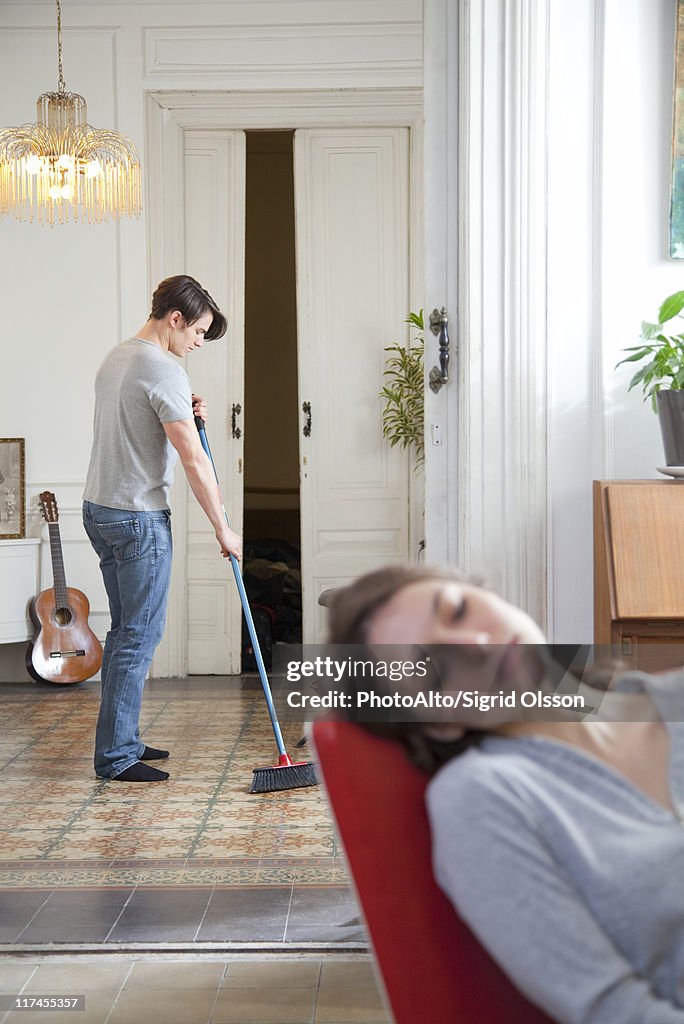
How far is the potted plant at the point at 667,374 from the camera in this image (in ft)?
9.12

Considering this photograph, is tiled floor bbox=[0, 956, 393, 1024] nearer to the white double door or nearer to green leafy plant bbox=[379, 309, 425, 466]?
the white double door

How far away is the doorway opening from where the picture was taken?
715cm

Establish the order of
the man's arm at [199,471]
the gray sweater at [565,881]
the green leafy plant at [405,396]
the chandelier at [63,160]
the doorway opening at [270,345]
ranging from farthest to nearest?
the doorway opening at [270,345], the green leafy plant at [405,396], the chandelier at [63,160], the man's arm at [199,471], the gray sweater at [565,881]

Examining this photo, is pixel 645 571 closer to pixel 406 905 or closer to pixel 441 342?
pixel 441 342

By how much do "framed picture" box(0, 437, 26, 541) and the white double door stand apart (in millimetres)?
797

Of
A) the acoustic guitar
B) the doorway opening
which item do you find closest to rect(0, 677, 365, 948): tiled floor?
the acoustic guitar

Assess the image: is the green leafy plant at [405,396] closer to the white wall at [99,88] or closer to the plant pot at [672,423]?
the white wall at [99,88]

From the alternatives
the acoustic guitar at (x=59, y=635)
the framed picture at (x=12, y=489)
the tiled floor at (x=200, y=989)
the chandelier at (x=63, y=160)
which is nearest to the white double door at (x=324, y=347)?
the acoustic guitar at (x=59, y=635)

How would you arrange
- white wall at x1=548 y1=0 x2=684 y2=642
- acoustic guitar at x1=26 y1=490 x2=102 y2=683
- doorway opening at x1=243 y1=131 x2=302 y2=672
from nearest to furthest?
white wall at x1=548 y1=0 x2=684 y2=642, acoustic guitar at x1=26 y1=490 x2=102 y2=683, doorway opening at x1=243 y1=131 x2=302 y2=672

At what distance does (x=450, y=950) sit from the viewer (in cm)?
105

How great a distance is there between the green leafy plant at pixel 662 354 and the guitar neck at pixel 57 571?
10.1 ft

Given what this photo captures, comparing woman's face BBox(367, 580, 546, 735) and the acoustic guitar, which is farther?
the acoustic guitar

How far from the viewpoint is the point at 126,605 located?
3.59 m

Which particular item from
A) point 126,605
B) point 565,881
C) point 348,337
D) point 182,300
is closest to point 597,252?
point 182,300
